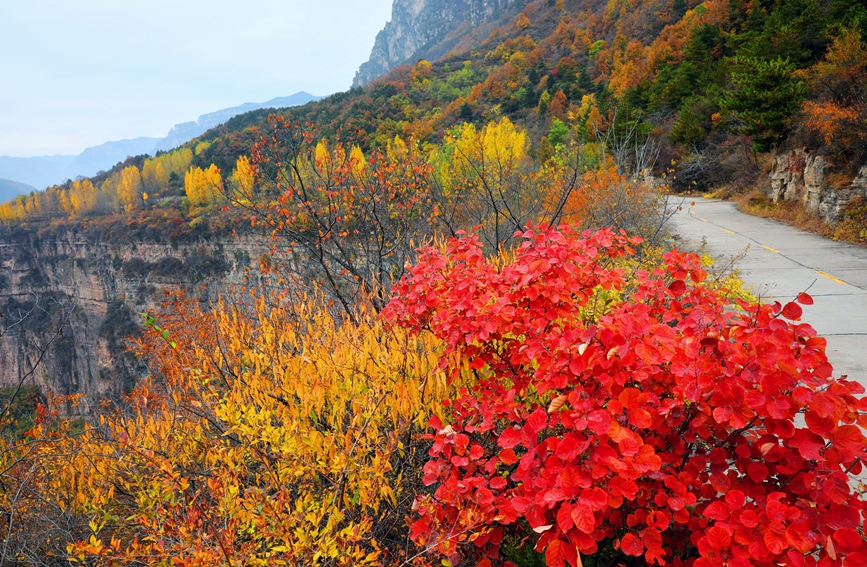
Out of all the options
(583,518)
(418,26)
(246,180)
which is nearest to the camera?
(583,518)

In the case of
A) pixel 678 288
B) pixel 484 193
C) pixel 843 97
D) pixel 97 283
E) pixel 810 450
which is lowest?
pixel 97 283

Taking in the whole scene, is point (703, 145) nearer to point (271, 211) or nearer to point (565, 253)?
point (271, 211)

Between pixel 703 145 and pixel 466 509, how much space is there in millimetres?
24040

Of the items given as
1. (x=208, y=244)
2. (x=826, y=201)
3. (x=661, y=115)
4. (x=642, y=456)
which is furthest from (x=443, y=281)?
(x=208, y=244)

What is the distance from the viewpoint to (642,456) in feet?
4.55

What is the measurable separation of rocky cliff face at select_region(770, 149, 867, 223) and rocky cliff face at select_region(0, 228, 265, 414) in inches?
1207

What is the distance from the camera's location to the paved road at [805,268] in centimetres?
428

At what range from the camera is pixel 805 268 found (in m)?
6.82

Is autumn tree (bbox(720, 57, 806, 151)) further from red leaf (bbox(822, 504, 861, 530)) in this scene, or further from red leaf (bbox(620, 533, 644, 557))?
red leaf (bbox(620, 533, 644, 557))

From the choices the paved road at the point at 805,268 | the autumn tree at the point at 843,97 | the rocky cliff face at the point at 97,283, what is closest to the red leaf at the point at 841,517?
the paved road at the point at 805,268

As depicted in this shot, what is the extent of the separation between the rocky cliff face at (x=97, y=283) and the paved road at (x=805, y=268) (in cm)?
3004

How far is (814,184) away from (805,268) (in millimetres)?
4990

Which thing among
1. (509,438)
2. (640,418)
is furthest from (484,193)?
(640,418)

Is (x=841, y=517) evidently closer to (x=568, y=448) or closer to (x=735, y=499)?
(x=735, y=499)
